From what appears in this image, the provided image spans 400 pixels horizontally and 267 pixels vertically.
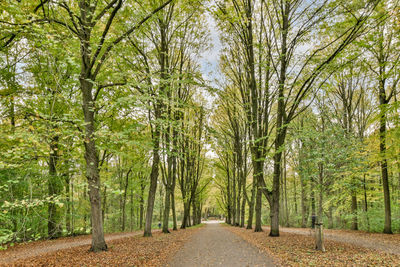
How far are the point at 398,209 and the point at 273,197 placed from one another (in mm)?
12928

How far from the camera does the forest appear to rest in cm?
675

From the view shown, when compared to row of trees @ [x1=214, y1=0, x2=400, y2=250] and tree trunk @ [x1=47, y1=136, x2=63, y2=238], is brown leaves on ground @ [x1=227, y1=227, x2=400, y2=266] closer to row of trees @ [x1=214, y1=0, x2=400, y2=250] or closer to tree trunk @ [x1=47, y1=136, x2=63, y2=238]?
row of trees @ [x1=214, y1=0, x2=400, y2=250]

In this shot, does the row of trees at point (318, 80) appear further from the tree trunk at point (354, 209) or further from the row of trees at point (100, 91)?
the row of trees at point (100, 91)

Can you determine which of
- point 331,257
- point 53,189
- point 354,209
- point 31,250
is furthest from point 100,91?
point 354,209

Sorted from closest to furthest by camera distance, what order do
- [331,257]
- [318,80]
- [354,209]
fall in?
[331,257]
[318,80]
[354,209]

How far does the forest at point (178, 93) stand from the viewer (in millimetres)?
6750

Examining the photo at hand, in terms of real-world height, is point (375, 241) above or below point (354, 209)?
below

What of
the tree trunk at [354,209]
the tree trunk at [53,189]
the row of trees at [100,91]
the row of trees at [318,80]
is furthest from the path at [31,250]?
the tree trunk at [354,209]

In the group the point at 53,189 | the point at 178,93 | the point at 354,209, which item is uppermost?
the point at 178,93

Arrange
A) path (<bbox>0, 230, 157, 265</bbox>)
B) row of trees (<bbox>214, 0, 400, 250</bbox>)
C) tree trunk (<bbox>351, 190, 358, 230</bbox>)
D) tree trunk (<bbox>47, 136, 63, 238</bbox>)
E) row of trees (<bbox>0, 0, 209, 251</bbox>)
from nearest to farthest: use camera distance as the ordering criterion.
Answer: tree trunk (<bbox>47, 136, 63, 238</bbox>) → row of trees (<bbox>0, 0, 209, 251</bbox>) → path (<bbox>0, 230, 157, 265</bbox>) → row of trees (<bbox>214, 0, 400, 250</bbox>) → tree trunk (<bbox>351, 190, 358, 230</bbox>)

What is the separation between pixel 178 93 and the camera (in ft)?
63.0

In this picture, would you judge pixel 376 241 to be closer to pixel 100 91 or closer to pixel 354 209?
pixel 354 209

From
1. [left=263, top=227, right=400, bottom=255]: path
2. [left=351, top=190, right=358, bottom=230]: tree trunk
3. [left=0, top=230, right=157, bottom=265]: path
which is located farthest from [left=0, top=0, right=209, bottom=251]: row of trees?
[left=351, top=190, right=358, bottom=230]: tree trunk

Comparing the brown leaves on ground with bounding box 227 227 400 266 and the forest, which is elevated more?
the forest
